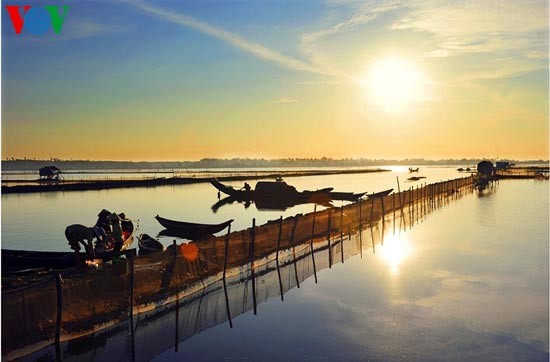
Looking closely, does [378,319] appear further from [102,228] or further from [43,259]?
[43,259]

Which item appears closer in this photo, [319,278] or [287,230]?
[319,278]

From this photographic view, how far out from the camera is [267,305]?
20625mm

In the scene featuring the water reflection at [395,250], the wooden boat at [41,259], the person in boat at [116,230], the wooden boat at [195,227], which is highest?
the person in boat at [116,230]

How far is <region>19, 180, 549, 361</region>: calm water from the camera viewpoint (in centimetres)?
1547

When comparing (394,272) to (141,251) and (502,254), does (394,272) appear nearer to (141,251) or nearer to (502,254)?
(502,254)

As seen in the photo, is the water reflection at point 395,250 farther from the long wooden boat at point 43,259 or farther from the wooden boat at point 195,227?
the long wooden boat at point 43,259

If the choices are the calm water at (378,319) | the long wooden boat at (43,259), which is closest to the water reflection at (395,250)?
the calm water at (378,319)

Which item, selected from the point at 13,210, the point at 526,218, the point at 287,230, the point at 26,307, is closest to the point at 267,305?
the point at 287,230

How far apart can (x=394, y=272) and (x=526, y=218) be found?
105 feet

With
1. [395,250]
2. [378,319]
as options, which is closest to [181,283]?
[378,319]

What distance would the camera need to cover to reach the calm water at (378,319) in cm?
1547

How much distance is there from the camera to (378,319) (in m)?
Answer: 18.8

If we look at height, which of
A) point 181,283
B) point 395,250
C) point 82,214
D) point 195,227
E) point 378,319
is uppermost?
point 181,283

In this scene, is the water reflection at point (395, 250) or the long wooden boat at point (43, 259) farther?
the water reflection at point (395, 250)
